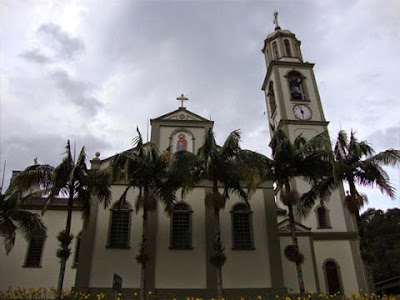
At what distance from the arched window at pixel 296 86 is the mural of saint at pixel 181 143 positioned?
1368cm

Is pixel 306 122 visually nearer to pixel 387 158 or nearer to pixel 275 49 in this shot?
pixel 275 49

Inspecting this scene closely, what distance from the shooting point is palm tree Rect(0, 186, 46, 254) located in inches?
597

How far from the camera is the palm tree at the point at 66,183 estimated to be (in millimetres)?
15242

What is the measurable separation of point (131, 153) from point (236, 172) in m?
4.90

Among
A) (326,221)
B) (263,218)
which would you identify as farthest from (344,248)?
(263,218)

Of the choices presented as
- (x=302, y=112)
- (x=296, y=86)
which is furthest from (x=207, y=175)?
(x=296, y=86)

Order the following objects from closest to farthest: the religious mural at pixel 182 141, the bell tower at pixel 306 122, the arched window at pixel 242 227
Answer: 1. the arched window at pixel 242 227
2. the religious mural at pixel 182 141
3. the bell tower at pixel 306 122

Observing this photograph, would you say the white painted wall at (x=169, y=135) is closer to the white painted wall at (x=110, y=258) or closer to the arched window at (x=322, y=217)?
the white painted wall at (x=110, y=258)

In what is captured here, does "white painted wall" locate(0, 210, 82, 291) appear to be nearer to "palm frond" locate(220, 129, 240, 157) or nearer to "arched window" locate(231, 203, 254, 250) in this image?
"arched window" locate(231, 203, 254, 250)

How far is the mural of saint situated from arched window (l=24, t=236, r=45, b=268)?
11.1 metres

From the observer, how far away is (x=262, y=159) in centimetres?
1633

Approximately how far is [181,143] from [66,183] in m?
7.93

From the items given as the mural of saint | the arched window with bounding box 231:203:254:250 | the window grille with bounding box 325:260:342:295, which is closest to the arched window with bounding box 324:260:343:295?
the window grille with bounding box 325:260:342:295

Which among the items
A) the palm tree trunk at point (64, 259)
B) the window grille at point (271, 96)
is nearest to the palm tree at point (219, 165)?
the palm tree trunk at point (64, 259)
